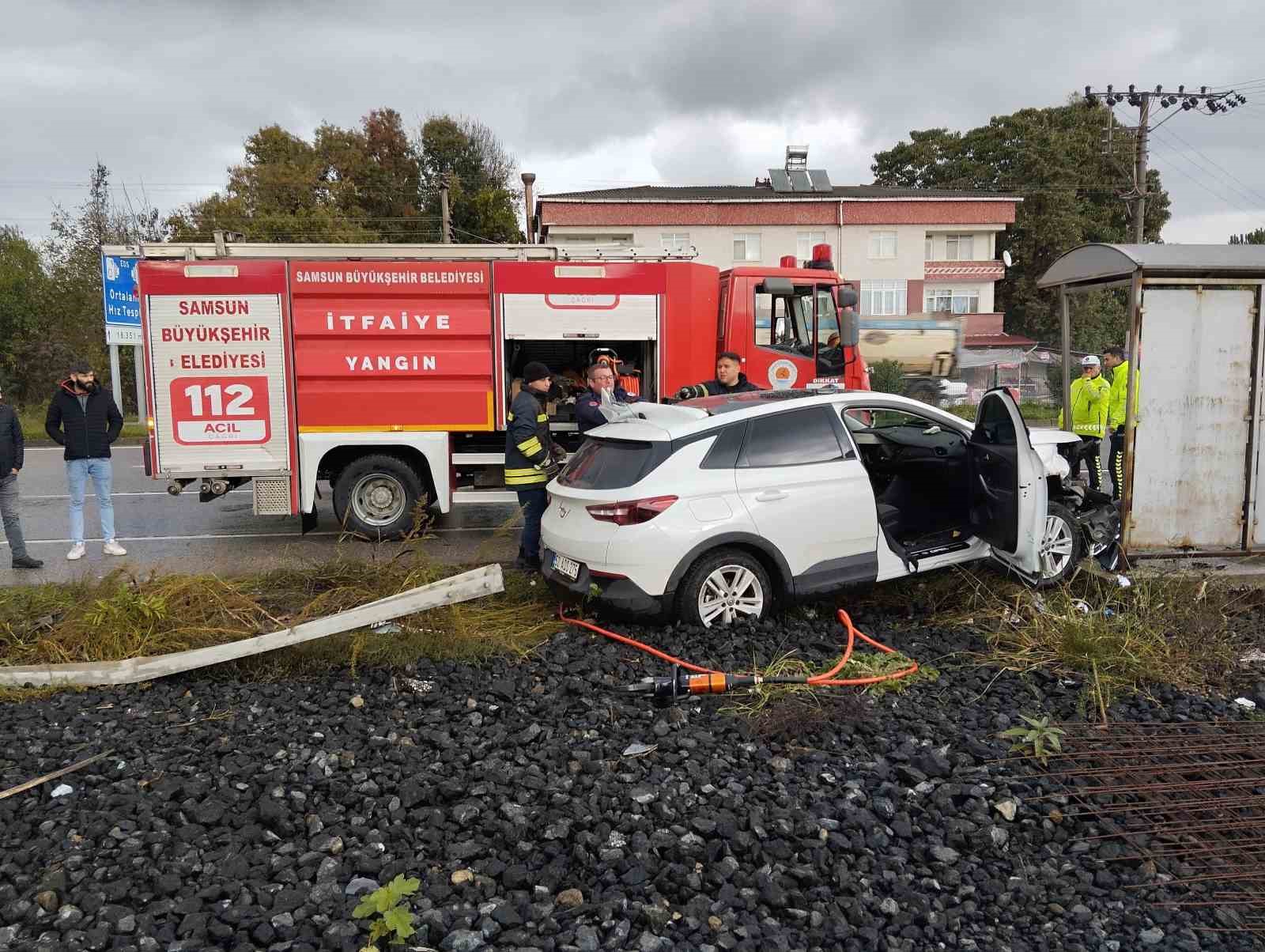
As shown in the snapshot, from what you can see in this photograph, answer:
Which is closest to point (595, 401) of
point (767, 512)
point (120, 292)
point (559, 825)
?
point (767, 512)

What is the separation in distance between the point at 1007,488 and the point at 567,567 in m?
2.91

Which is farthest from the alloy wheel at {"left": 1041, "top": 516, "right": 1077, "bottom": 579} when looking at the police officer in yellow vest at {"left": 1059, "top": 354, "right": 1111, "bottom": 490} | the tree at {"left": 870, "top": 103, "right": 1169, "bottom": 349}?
the tree at {"left": 870, "top": 103, "right": 1169, "bottom": 349}

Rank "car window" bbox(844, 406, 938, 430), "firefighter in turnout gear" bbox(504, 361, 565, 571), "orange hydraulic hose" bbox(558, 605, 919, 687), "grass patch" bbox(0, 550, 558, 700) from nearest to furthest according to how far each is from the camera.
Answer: "orange hydraulic hose" bbox(558, 605, 919, 687) < "grass patch" bbox(0, 550, 558, 700) < "car window" bbox(844, 406, 938, 430) < "firefighter in turnout gear" bbox(504, 361, 565, 571)

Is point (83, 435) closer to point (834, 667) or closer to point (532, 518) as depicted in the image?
point (532, 518)

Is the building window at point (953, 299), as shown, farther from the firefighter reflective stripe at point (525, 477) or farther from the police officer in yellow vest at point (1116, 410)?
the firefighter reflective stripe at point (525, 477)

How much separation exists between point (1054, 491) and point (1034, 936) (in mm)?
4623

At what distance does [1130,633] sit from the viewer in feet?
18.1

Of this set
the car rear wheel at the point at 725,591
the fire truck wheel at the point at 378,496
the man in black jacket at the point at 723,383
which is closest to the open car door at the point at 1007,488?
the car rear wheel at the point at 725,591

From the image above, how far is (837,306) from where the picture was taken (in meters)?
10.1

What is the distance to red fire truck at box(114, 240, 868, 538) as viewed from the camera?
362 inches

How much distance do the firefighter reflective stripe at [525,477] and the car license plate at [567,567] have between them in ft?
5.06

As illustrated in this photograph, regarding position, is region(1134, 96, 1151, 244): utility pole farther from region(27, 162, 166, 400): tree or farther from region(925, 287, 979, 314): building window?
region(27, 162, 166, 400): tree

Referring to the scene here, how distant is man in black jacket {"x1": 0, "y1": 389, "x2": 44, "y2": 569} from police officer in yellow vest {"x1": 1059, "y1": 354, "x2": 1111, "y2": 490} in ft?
32.5

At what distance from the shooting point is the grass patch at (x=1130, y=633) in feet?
16.9
